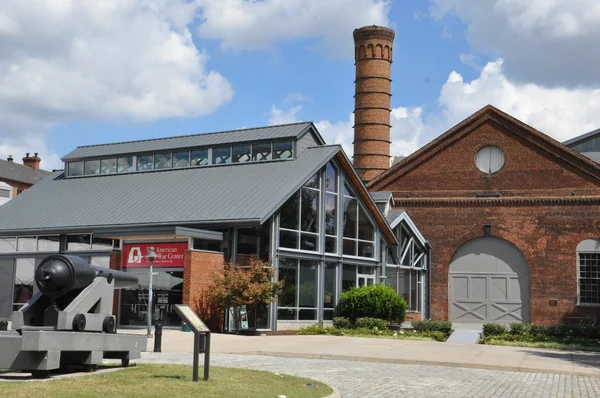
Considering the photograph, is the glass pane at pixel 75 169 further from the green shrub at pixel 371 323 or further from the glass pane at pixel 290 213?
the green shrub at pixel 371 323

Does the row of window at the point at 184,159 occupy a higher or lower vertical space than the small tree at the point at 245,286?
higher

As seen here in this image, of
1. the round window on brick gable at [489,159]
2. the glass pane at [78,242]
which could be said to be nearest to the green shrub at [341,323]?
the glass pane at [78,242]

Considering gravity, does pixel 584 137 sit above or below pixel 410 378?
above

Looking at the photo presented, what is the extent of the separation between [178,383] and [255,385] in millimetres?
1092

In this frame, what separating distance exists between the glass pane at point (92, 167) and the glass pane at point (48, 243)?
5683 mm

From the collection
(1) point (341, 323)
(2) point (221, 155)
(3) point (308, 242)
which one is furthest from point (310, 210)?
(2) point (221, 155)

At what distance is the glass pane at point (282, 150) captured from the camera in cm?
3038

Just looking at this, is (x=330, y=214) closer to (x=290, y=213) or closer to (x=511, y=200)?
(x=290, y=213)

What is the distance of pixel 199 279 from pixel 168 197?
5.25 metres

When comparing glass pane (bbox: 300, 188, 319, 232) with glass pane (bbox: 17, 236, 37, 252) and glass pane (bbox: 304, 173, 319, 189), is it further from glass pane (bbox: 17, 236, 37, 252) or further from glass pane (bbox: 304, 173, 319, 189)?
glass pane (bbox: 17, 236, 37, 252)

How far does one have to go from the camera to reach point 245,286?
80.7 feet

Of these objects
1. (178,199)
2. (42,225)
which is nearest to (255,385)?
(178,199)

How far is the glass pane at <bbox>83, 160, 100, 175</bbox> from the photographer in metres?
34.8

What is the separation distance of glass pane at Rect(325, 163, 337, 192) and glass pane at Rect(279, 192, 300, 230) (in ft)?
7.38
